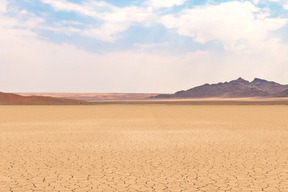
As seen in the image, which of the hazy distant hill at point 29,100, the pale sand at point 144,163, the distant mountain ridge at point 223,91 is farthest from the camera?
the distant mountain ridge at point 223,91

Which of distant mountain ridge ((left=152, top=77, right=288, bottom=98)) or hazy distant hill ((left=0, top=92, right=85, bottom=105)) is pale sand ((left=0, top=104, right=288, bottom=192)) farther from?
distant mountain ridge ((left=152, top=77, right=288, bottom=98))

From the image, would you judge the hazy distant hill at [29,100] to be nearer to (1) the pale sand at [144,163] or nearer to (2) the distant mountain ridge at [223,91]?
(1) the pale sand at [144,163]

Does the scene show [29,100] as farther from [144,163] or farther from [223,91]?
[223,91]

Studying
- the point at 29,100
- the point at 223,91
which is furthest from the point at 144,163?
the point at 223,91

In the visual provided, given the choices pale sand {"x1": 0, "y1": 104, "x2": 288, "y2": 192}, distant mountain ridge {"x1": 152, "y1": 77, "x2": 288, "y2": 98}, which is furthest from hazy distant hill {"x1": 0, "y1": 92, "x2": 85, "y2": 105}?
distant mountain ridge {"x1": 152, "y1": 77, "x2": 288, "y2": 98}

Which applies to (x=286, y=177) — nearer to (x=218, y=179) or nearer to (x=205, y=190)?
(x=218, y=179)

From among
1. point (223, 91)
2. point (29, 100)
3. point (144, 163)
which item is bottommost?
point (144, 163)

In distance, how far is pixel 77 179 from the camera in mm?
6887

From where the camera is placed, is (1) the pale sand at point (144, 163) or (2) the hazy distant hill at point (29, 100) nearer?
(1) the pale sand at point (144, 163)

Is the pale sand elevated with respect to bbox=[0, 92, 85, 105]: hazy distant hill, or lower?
lower

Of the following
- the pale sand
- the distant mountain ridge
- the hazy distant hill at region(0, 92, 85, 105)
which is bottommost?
the pale sand

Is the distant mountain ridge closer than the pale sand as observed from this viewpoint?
No

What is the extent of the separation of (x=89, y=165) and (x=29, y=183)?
190 cm

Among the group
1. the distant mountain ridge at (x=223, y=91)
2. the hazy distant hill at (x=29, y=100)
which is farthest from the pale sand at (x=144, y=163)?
the distant mountain ridge at (x=223, y=91)
